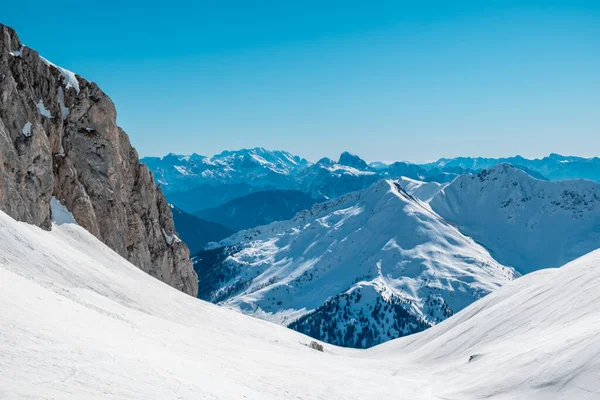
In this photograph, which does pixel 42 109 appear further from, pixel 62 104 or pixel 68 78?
pixel 68 78

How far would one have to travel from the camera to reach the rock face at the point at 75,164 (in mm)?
62188

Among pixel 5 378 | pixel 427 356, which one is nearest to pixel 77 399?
pixel 5 378

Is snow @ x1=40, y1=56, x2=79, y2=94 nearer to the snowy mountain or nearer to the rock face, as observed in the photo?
the rock face

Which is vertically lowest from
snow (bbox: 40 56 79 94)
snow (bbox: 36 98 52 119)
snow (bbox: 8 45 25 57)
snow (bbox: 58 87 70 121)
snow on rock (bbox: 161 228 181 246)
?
snow on rock (bbox: 161 228 181 246)

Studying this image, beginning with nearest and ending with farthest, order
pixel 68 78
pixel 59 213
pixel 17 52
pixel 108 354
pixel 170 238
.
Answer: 1. pixel 108 354
2. pixel 59 213
3. pixel 17 52
4. pixel 68 78
5. pixel 170 238

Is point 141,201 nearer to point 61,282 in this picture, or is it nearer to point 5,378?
point 61,282

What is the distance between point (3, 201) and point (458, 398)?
53439mm

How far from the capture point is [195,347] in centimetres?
3397

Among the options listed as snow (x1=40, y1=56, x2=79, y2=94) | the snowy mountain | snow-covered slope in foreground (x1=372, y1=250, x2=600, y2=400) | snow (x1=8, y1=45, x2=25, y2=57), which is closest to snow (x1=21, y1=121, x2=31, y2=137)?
snow (x1=8, y1=45, x2=25, y2=57)

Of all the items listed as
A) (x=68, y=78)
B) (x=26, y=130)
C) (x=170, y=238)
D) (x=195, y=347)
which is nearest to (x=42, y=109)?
(x=26, y=130)

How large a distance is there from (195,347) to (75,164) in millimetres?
57611

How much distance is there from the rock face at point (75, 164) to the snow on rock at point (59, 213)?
4.59 ft

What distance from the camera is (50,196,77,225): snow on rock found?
68331 millimetres

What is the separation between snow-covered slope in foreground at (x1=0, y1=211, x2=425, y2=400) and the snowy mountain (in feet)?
0.33
